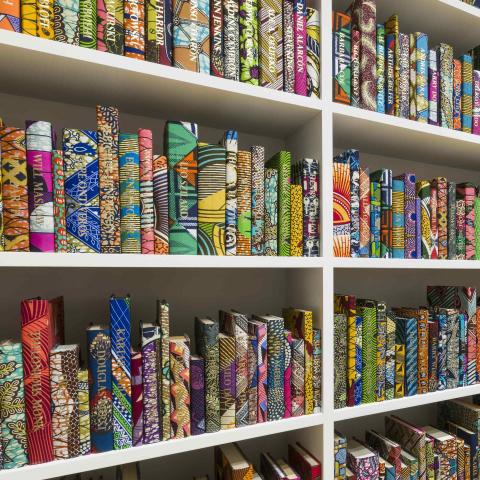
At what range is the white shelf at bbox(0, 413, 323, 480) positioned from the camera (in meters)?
0.59

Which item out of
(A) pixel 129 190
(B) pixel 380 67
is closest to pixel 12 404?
(A) pixel 129 190

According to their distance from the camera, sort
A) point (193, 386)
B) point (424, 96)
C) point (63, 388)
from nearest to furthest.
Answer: point (63, 388) < point (193, 386) < point (424, 96)

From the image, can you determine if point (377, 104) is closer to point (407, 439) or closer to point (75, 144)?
point (75, 144)

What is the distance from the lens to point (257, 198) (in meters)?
0.78

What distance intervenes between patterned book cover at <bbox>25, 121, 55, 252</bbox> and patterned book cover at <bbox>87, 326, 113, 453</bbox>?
0.18m

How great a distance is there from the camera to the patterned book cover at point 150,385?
0.67m

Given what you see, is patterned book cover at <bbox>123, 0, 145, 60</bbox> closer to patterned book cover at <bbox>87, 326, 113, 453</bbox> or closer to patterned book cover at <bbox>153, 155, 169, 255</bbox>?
patterned book cover at <bbox>153, 155, 169, 255</bbox>

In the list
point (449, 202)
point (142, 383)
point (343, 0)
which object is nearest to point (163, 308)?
point (142, 383)

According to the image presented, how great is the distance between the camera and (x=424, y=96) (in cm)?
97

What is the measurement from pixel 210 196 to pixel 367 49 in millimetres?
567

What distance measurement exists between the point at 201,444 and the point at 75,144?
0.62 meters

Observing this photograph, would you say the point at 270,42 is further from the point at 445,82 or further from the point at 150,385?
the point at 150,385

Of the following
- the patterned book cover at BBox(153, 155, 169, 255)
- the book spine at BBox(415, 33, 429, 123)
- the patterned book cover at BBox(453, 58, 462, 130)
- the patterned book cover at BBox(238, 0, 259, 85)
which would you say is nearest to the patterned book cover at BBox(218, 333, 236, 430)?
the patterned book cover at BBox(153, 155, 169, 255)

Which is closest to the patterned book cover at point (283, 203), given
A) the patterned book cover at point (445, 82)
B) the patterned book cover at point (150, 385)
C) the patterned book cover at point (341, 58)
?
the patterned book cover at point (341, 58)
